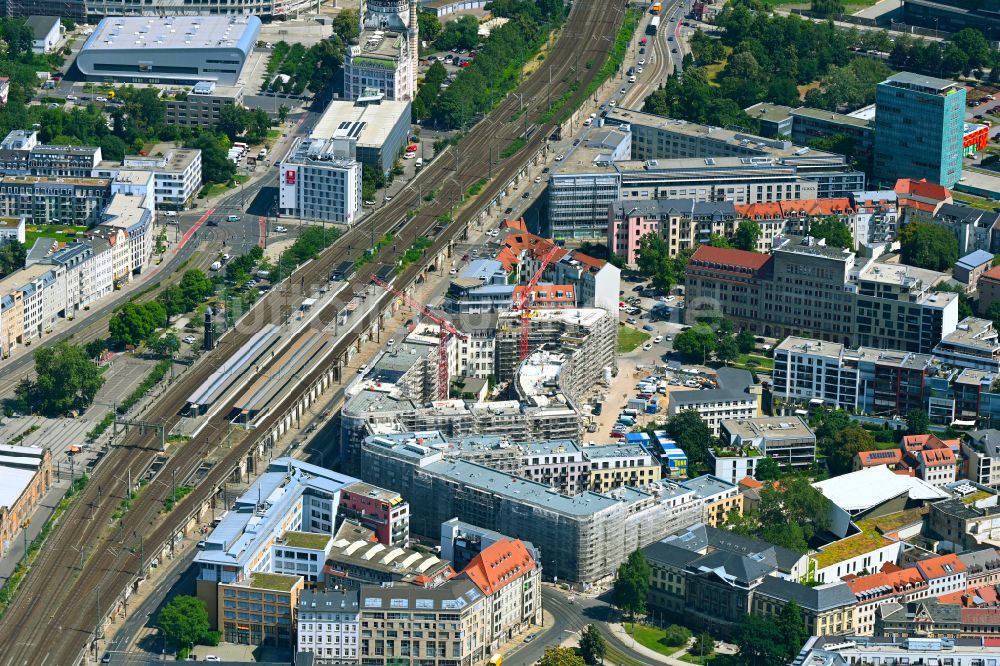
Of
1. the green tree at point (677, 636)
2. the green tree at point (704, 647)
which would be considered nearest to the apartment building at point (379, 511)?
the green tree at point (677, 636)

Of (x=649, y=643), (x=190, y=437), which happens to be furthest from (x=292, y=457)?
(x=649, y=643)

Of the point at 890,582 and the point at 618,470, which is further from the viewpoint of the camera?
the point at 618,470

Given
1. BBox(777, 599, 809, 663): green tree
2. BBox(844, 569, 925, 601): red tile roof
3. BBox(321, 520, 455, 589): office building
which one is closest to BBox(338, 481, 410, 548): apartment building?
BBox(321, 520, 455, 589): office building

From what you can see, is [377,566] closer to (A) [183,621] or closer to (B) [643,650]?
(A) [183,621]

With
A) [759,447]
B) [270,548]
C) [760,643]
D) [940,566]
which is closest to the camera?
[760,643]

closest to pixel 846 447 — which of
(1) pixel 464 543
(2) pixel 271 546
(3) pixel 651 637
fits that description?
(3) pixel 651 637

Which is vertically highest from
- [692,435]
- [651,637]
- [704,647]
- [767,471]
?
[692,435]

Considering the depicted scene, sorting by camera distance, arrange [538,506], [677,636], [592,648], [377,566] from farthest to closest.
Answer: [538,506] < [377,566] < [677,636] < [592,648]
